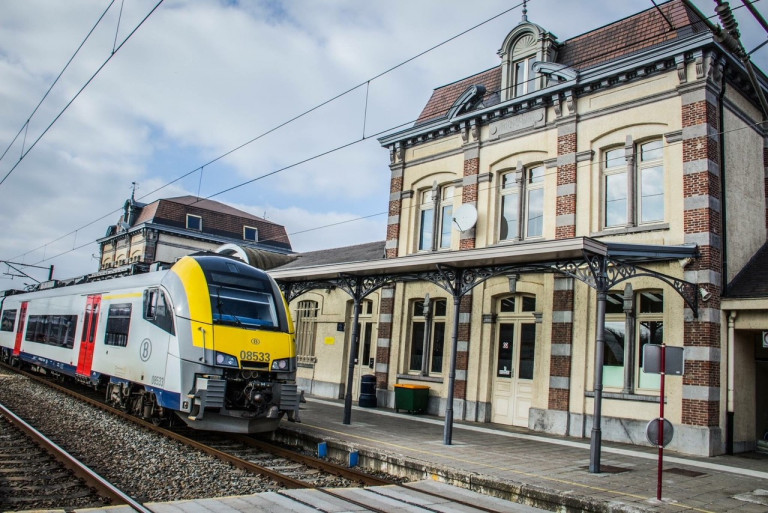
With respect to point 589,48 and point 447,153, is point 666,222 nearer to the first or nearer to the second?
point 589,48

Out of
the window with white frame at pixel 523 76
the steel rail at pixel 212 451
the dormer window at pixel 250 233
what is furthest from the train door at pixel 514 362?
the dormer window at pixel 250 233

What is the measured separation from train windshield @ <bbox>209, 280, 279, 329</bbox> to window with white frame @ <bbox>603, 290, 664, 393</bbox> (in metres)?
7.18

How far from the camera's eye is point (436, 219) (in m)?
17.6

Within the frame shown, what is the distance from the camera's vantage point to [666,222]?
40.8 ft

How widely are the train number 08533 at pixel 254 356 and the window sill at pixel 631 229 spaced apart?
776 centimetres

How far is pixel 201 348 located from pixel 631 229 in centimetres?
915

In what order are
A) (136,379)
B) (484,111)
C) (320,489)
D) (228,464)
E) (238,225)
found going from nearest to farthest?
(320,489)
(228,464)
(136,379)
(484,111)
(238,225)

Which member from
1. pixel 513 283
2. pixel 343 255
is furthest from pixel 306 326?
pixel 513 283

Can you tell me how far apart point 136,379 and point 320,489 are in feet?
19.4

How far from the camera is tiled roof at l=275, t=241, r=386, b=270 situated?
66.5 feet

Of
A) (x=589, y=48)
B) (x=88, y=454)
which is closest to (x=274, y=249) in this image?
(x=589, y=48)

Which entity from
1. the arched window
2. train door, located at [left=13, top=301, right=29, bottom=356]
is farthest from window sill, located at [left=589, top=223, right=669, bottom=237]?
train door, located at [left=13, top=301, right=29, bottom=356]

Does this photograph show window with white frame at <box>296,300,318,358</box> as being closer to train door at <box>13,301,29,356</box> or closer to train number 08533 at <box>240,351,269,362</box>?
train door at <box>13,301,29,356</box>

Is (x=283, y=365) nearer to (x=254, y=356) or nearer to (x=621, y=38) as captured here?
(x=254, y=356)
